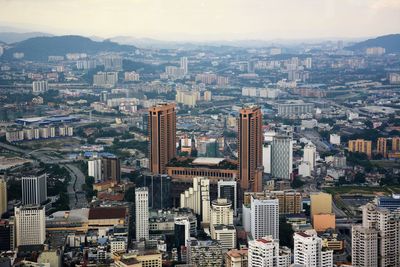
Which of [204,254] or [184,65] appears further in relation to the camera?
[184,65]

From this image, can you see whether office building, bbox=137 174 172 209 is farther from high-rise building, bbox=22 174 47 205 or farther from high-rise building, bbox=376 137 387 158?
high-rise building, bbox=376 137 387 158

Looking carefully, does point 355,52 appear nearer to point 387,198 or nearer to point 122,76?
point 122,76

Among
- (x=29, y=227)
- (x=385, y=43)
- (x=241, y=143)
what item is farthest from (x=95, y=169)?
(x=385, y=43)

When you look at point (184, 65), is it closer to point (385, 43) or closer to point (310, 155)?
point (385, 43)

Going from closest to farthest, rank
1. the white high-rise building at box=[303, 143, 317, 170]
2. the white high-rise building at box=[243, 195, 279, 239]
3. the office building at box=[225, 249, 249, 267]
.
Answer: the office building at box=[225, 249, 249, 267], the white high-rise building at box=[243, 195, 279, 239], the white high-rise building at box=[303, 143, 317, 170]

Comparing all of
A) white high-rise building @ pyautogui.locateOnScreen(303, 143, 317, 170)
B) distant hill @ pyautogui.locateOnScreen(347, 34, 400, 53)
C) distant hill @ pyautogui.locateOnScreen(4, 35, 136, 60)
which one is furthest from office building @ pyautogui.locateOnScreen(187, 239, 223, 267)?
distant hill @ pyautogui.locateOnScreen(347, 34, 400, 53)
